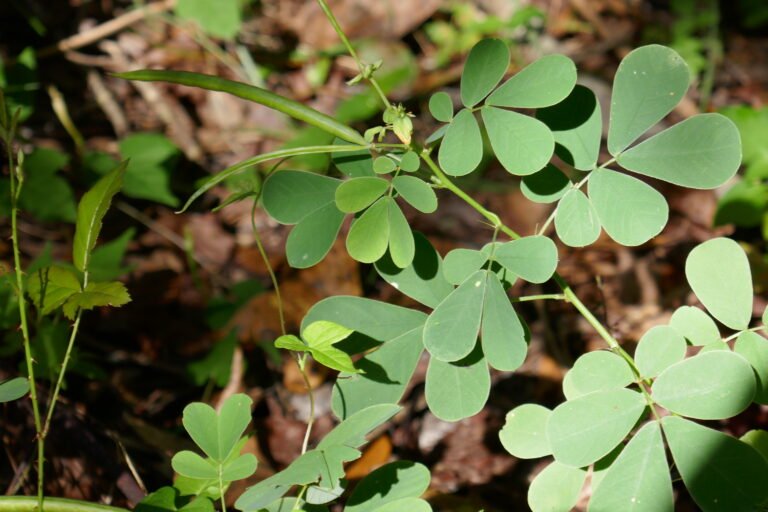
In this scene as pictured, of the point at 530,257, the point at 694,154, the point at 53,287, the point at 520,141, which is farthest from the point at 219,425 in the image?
the point at 694,154

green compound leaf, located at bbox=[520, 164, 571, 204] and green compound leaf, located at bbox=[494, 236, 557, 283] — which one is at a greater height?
green compound leaf, located at bbox=[520, 164, 571, 204]

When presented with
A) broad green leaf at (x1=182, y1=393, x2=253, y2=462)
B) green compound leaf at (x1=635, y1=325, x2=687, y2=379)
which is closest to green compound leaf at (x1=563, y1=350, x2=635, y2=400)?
green compound leaf at (x1=635, y1=325, x2=687, y2=379)

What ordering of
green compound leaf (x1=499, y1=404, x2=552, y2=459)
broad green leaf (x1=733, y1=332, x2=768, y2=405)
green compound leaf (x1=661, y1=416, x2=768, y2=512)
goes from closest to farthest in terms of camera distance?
green compound leaf (x1=661, y1=416, x2=768, y2=512), broad green leaf (x1=733, y1=332, x2=768, y2=405), green compound leaf (x1=499, y1=404, x2=552, y2=459)


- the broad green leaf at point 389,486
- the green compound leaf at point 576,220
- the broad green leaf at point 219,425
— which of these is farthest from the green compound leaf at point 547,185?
the broad green leaf at point 219,425

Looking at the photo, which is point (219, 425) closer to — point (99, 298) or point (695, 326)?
point (99, 298)

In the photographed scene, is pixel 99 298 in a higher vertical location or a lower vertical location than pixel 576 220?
higher

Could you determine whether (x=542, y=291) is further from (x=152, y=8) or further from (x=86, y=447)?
(x=152, y=8)

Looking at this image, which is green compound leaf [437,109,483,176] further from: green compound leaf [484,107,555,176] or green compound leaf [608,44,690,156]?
green compound leaf [608,44,690,156]
